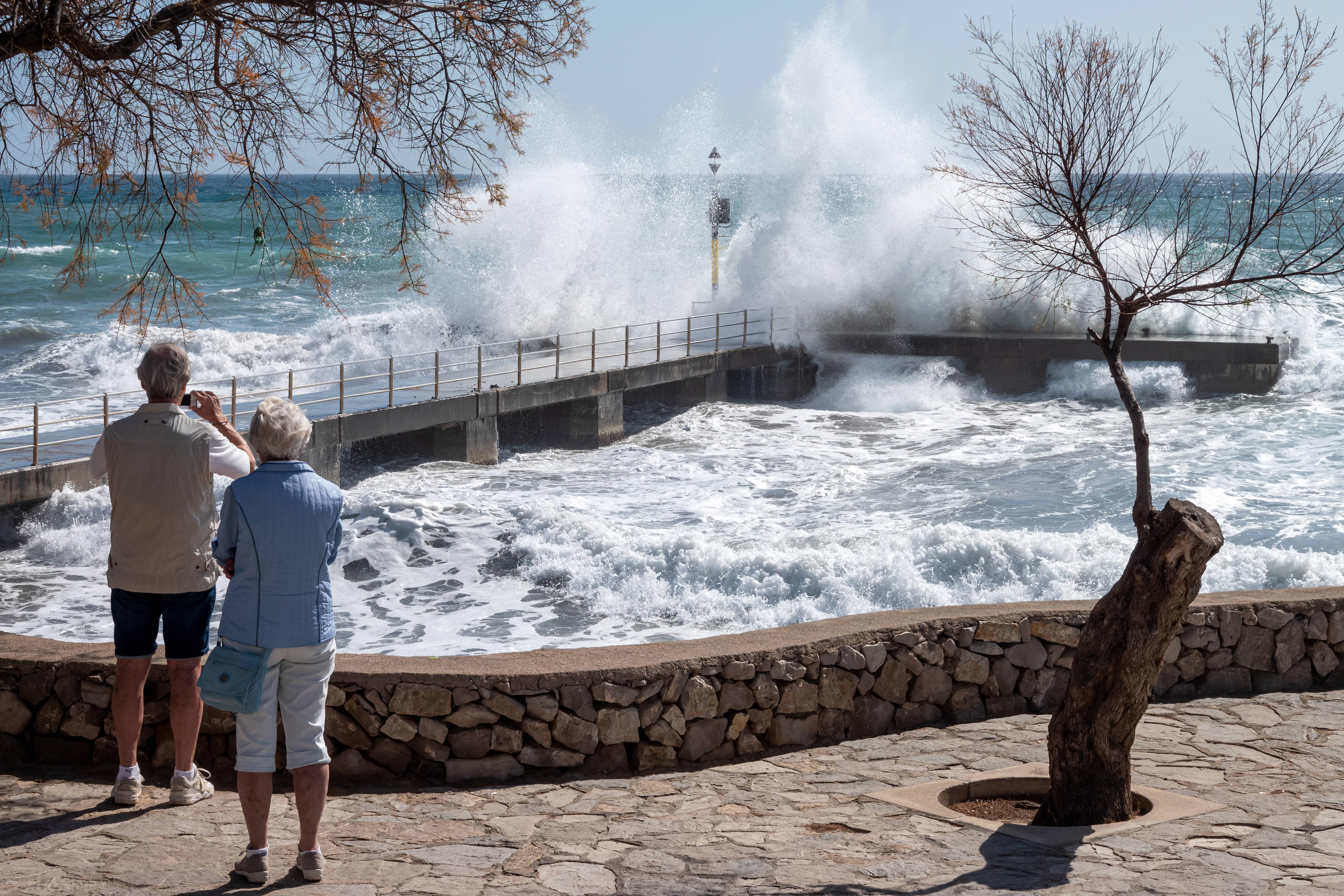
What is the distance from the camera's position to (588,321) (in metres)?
27.2

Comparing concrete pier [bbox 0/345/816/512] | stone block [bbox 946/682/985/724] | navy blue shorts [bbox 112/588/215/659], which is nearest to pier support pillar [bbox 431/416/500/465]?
concrete pier [bbox 0/345/816/512]

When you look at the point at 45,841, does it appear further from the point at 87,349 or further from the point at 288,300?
the point at 288,300

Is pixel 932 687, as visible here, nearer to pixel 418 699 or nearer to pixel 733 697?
pixel 733 697

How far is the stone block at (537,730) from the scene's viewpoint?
460 cm

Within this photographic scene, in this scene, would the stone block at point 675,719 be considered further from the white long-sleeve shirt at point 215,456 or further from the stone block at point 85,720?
the stone block at point 85,720

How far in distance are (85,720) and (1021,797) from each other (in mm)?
3490

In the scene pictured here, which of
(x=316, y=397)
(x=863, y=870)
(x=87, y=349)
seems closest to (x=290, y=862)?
(x=863, y=870)

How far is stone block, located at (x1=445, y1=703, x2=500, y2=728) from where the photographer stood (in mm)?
4555

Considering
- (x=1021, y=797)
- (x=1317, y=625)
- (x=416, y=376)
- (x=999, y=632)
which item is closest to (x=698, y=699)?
(x=1021, y=797)

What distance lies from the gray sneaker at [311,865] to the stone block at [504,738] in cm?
123

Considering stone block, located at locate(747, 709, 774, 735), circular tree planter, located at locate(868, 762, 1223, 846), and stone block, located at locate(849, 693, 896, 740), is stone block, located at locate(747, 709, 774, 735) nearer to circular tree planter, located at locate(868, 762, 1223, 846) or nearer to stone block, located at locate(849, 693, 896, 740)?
stone block, located at locate(849, 693, 896, 740)

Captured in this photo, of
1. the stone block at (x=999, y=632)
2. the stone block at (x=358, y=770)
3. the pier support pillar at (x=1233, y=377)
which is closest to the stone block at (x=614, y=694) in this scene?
the stone block at (x=358, y=770)

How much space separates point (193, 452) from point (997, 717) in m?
3.58

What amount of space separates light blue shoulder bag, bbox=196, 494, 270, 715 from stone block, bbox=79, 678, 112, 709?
148cm
